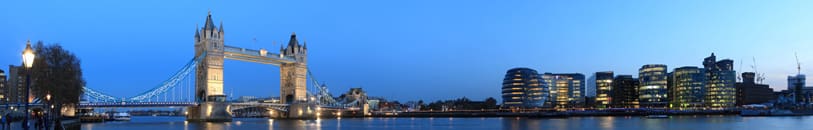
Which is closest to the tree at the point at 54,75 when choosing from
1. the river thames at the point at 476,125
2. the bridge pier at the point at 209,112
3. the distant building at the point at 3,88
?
the river thames at the point at 476,125

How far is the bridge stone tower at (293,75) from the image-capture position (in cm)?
10700

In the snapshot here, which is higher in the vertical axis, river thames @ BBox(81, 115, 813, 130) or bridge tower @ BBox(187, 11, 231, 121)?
bridge tower @ BBox(187, 11, 231, 121)

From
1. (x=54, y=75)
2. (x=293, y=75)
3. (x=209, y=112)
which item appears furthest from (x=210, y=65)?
(x=54, y=75)

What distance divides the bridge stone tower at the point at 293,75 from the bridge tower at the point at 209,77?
16.7m

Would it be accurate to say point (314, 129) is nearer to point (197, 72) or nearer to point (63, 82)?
point (63, 82)

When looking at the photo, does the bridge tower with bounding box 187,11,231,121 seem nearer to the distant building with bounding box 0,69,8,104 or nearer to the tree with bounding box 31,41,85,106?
the tree with bounding box 31,41,85,106

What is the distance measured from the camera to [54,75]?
163ft

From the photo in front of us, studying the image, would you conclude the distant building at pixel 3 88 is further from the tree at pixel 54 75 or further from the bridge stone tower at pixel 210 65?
the tree at pixel 54 75

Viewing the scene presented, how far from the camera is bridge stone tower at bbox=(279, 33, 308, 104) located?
107000 millimetres

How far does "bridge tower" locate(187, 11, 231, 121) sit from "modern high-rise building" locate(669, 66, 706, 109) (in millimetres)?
134002

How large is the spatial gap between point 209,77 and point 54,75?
38944 mm

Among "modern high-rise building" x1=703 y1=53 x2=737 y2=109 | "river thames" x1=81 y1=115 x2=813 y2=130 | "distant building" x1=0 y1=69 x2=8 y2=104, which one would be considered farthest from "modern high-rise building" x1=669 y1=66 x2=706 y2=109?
"distant building" x1=0 y1=69 x2=8 y2=104

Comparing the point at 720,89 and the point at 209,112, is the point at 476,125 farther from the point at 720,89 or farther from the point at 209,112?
the point at 720,89

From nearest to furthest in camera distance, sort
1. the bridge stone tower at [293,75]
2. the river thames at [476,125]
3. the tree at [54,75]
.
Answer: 1. the tree at [54,75]
2. the river thames at [476,125]
3. the bridge stone tower at [293,75]
